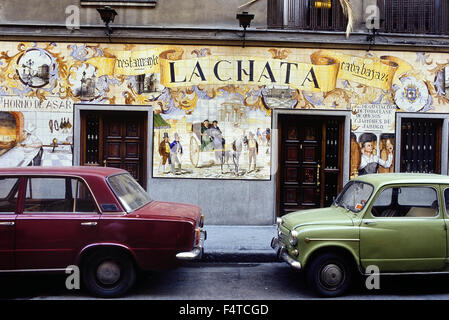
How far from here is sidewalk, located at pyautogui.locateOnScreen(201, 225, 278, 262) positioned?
720 cm

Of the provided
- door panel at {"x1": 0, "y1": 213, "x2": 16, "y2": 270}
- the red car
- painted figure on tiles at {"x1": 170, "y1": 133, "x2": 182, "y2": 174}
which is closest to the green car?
the red car

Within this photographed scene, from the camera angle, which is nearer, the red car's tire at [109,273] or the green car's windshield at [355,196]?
the red car's tire at [109,273]

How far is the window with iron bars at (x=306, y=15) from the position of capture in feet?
32.6

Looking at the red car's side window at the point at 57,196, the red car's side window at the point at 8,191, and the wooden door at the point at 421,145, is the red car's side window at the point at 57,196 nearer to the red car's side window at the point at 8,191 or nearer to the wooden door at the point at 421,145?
the red car's side window at the point at 8,191

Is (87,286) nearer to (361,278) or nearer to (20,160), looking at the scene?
(361,278)

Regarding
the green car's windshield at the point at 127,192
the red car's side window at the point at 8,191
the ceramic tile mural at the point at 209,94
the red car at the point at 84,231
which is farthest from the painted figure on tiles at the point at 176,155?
the red car's side window at the point at 8,191

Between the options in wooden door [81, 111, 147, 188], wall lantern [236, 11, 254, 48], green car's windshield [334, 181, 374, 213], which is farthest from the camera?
wooden door [81, 111, 147, 188]

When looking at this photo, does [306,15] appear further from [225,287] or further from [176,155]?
[225,287]

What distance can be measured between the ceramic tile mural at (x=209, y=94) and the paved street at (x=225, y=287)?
3.61m

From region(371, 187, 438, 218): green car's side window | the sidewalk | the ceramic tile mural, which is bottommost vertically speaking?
the sidewalk

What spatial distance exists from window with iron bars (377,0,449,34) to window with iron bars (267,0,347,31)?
122 centimetres

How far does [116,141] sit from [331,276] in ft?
21.4

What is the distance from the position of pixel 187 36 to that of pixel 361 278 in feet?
22.0

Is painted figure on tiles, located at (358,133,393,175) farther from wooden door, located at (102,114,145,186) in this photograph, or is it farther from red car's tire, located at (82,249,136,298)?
red car's tire, located at (82,249,136,298)
